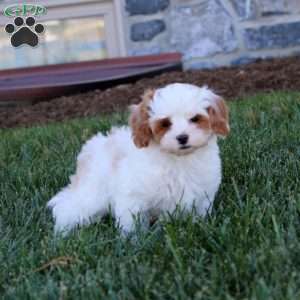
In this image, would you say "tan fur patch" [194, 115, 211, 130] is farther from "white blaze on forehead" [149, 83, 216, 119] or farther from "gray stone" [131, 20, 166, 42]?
"gray stone" [131, 20, 166, 42]

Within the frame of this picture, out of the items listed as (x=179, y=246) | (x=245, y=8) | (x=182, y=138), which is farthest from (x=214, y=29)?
(x=179, y=246)

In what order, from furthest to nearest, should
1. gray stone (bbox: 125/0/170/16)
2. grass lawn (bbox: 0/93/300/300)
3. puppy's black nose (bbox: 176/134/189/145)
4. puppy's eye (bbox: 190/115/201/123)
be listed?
gray stone (bbox: 125/0/170/16), puppy's eye (bbox: 190/115/201/123), puppy's black nose (bbox: 176/134/189/145), grass lawn (bbox: 0/93/300/300)

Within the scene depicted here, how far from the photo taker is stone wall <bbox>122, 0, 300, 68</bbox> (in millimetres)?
8734

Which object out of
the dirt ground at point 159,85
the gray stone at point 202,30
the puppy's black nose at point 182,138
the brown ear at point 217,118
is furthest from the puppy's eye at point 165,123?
the gray stone at point 202,30

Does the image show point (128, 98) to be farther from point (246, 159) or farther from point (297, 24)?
point (246, 159)

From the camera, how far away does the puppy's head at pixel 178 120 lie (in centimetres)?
346

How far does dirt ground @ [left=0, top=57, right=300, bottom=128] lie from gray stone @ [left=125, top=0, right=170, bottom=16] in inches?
35.6

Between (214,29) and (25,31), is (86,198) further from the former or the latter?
(25,31)

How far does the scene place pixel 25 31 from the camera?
9242 millimetres

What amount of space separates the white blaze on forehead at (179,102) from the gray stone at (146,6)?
213 inches

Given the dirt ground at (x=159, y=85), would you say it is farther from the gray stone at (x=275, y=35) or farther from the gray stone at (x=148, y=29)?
the gray stone at (x=148, y=29)

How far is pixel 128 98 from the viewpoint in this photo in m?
7.91

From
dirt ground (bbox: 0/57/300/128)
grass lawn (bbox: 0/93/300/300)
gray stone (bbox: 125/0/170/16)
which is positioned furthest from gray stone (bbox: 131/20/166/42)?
grass lawn (bbox: 0/93/300/300)

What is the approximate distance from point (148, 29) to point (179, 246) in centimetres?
606
